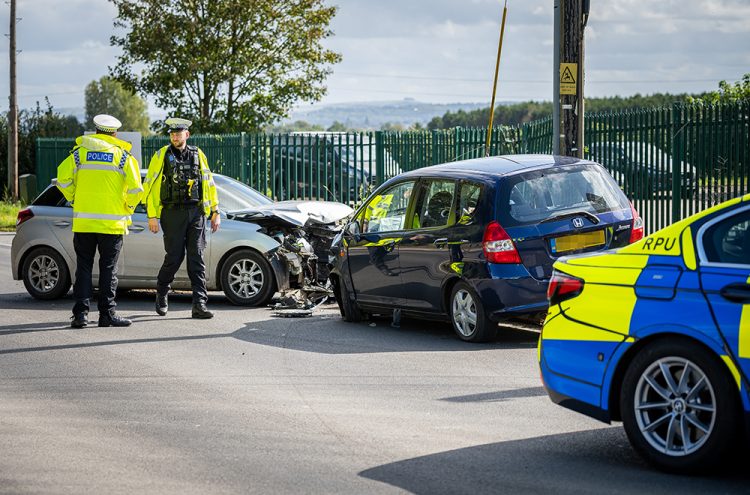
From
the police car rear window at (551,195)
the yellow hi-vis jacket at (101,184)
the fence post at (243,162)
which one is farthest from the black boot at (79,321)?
the fence post at (243,162)

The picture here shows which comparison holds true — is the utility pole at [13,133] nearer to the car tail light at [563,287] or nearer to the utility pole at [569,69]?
the utility pole at [569,69]

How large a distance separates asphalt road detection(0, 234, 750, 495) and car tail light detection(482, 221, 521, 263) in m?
0.81

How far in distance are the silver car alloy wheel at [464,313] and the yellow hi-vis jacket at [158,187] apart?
3.19 meters

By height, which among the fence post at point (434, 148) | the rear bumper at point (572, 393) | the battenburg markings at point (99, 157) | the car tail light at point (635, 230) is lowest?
the rear bumper at point (572, 393)

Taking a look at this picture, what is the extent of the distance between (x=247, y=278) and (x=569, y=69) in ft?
14.2

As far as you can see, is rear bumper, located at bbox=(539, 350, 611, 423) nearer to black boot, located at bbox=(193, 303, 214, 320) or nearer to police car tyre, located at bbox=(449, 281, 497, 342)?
police car tyre, located at bbox=(449, 281, 497, 342)

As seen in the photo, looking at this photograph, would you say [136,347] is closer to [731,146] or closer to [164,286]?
[164,286]

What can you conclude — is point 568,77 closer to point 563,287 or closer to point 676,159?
point 676,159

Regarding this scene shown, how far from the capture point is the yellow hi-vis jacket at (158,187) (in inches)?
506

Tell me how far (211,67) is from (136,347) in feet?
91.8

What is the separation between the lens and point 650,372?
622 cm

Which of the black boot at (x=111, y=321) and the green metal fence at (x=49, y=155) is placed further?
the green metal fence at (x=49, y=155)

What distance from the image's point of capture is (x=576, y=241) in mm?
10742

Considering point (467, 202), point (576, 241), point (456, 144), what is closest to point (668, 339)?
point (576, 241)
